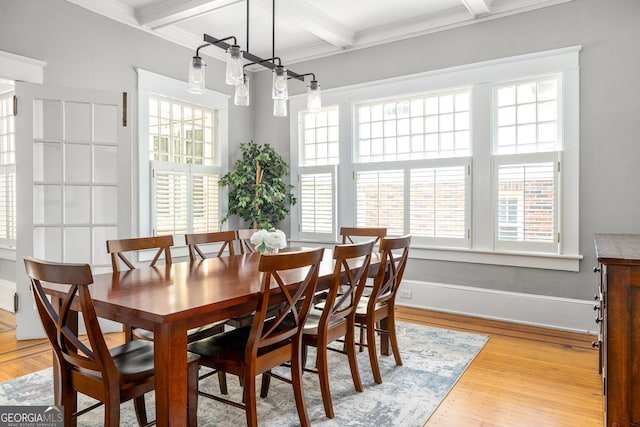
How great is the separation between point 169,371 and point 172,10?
3415 mm

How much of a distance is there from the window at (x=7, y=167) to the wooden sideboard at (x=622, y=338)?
5173 millimetres

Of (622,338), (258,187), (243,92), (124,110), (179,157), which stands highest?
(124,110)

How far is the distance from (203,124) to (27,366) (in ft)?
9.85

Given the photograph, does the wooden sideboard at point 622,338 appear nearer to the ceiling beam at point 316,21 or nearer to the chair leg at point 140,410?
the chair leg at point 140,410

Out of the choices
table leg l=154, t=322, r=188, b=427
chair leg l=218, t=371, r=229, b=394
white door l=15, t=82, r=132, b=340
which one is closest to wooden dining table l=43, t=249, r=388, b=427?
table leg l=154, t=322, r=188, b=427

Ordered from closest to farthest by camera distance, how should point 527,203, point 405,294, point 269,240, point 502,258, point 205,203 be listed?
point 269,240 → point 527,203 → point 502,258 → point 405,294 → point 205,203

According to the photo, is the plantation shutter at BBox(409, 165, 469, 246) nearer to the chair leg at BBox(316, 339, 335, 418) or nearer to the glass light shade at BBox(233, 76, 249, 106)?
the glass light shade at BBox(233, 76, 249, 106)

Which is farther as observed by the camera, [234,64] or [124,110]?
[124,110]

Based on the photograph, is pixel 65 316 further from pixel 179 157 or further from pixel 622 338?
pixel 179 157

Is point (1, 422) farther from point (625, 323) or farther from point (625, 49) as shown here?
point (625, 49)

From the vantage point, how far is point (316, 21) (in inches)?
164

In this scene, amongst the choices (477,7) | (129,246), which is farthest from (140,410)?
(477,7)
